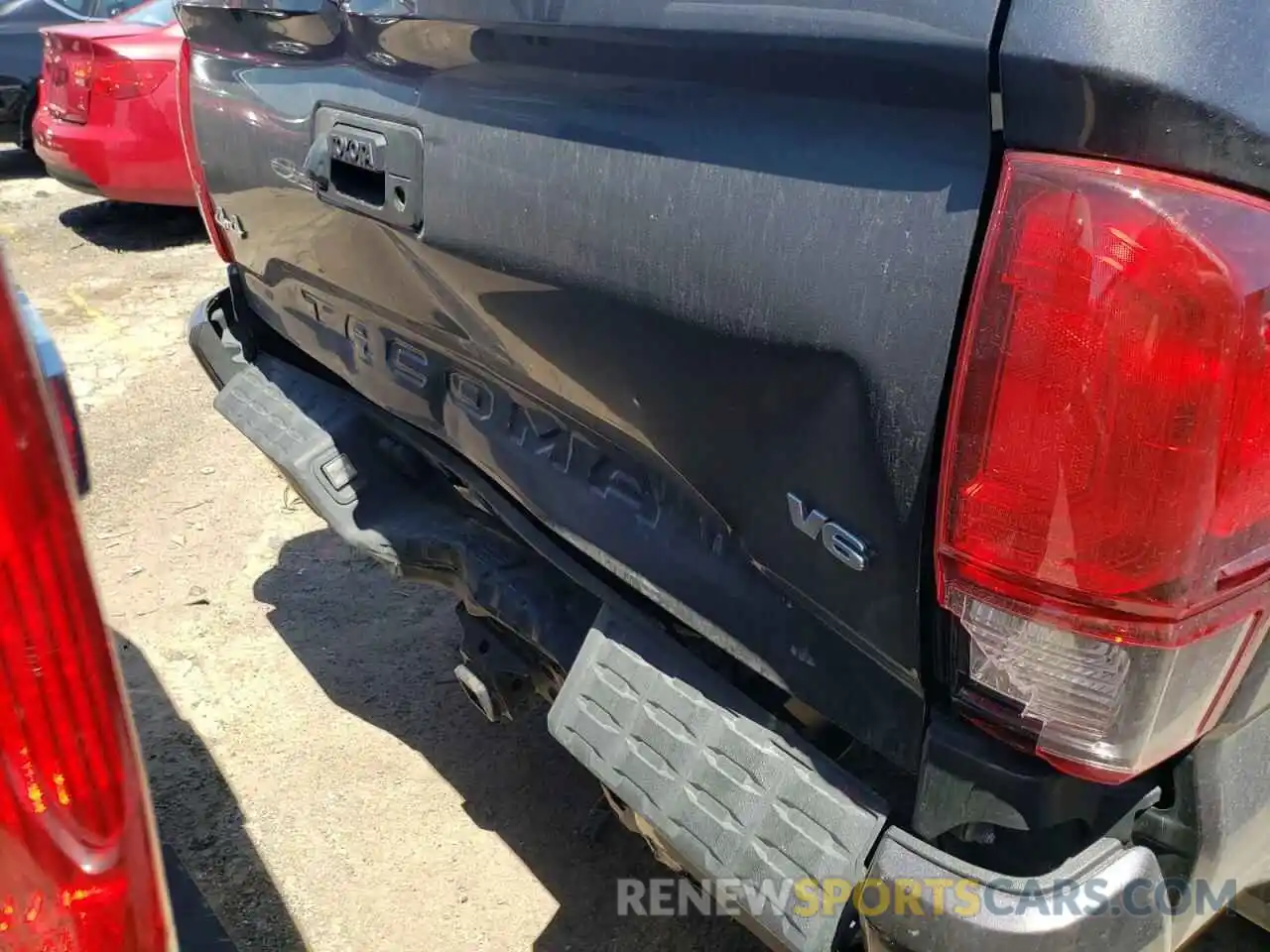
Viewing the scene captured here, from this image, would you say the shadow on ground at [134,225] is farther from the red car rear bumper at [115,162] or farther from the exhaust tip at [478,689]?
the exhaust tip at [478,689]

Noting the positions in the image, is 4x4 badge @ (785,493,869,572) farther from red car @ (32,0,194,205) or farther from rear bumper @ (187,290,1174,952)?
red car @ (32,0,194,205)

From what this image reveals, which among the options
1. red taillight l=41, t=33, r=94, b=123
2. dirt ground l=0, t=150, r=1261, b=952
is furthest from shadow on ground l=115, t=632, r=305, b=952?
red taillight l=41, t=33, r=94, b=123

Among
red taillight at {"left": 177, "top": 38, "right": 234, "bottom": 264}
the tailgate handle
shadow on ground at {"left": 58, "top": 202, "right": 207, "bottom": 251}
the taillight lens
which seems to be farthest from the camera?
shadow on ground at {"left": 58, "top": 202, "right": 207, "bottom": 251}

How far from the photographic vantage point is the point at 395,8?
6.31 feet

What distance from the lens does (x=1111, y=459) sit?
109 centimetres

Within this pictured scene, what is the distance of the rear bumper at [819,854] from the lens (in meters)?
1.26

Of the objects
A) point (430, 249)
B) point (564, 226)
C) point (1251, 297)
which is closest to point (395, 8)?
point (430, 249)

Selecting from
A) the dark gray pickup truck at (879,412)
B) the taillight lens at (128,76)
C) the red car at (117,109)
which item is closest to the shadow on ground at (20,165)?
the red car at (117,109)

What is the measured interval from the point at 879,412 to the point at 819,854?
56 centimetres

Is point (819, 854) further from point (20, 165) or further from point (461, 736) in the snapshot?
point (20, 165)

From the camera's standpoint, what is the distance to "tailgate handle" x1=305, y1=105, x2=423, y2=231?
1891mm

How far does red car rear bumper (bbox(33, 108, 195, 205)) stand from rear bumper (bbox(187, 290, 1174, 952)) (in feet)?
20.0

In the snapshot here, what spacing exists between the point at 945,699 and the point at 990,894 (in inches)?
8.5

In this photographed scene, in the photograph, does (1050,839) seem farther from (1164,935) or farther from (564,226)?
(564,226)
